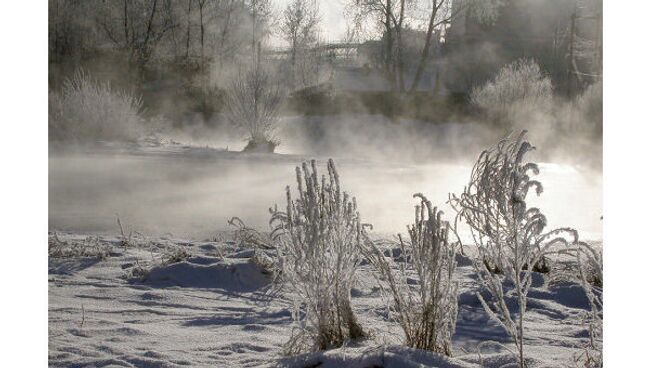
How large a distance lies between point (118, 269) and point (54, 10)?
3.86 ft

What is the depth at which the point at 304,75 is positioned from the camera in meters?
3.87

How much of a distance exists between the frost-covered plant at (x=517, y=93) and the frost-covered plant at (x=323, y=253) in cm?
130

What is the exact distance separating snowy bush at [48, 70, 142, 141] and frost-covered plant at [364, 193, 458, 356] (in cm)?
249

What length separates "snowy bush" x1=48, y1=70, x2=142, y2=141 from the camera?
13.9ft

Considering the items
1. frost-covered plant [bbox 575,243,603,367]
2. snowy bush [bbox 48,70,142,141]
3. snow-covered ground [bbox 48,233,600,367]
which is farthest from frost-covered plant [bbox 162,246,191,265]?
frost-covered plant [bbox 575,243,603,367]

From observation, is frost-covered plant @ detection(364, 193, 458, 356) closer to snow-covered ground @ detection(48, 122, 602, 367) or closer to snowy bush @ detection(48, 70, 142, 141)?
snow-covered ground @ detection(48, 122, 602, 367)

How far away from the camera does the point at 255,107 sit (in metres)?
4.84

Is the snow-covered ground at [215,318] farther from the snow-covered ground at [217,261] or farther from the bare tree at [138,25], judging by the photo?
the bare tree at [138,25]

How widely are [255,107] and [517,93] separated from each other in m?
2.05

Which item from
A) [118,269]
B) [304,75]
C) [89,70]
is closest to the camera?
[118,269]

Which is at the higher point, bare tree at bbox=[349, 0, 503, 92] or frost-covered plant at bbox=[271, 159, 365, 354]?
bare tree at bbox=[349, 0, 503, 92]

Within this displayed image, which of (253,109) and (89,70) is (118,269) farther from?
(253,109)

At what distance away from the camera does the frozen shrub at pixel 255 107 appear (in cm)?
462
